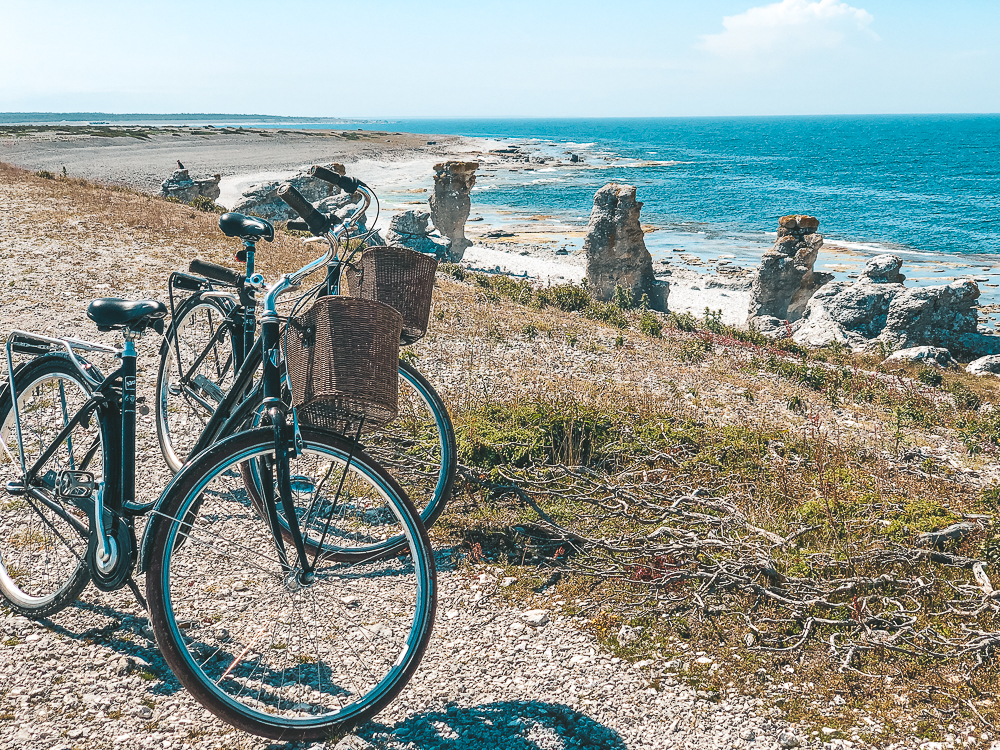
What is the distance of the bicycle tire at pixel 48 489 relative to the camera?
3645 mm

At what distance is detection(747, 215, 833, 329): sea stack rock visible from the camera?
82.1 feet

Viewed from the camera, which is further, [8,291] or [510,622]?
[8,291]

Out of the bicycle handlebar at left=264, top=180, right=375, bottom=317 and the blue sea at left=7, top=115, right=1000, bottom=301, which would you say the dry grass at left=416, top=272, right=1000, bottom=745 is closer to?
the bicycle handlebar at left=264, top=180, right=375, bottom=317

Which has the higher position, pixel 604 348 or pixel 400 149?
pixel 400 149

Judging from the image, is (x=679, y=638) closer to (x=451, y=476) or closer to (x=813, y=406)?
(x=451, y=476)

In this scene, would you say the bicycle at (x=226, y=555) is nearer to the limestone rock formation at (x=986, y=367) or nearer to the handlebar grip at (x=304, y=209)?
the handlebar grip at (x=304, y=209)

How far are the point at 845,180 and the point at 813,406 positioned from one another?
301 ft

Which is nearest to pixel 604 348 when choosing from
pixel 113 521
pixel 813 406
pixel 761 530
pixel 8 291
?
pixel 813 406

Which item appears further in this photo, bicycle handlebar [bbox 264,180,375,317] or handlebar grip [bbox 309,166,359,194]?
handlebar grip [bbox 309,166,359,194]

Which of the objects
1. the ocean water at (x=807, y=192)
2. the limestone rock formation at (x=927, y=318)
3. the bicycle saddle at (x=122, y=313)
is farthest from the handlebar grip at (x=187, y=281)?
the ocean water at (x=807, y=192)

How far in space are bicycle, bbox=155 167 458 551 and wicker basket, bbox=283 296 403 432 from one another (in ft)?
0.94

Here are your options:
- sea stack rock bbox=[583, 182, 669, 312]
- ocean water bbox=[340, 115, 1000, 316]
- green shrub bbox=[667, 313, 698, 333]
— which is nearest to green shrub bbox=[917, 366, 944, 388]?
green shrub bbox=[667, 313, 698, 333]

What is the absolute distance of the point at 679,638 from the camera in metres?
3.83

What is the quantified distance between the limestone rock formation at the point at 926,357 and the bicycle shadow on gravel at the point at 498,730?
1516cm
